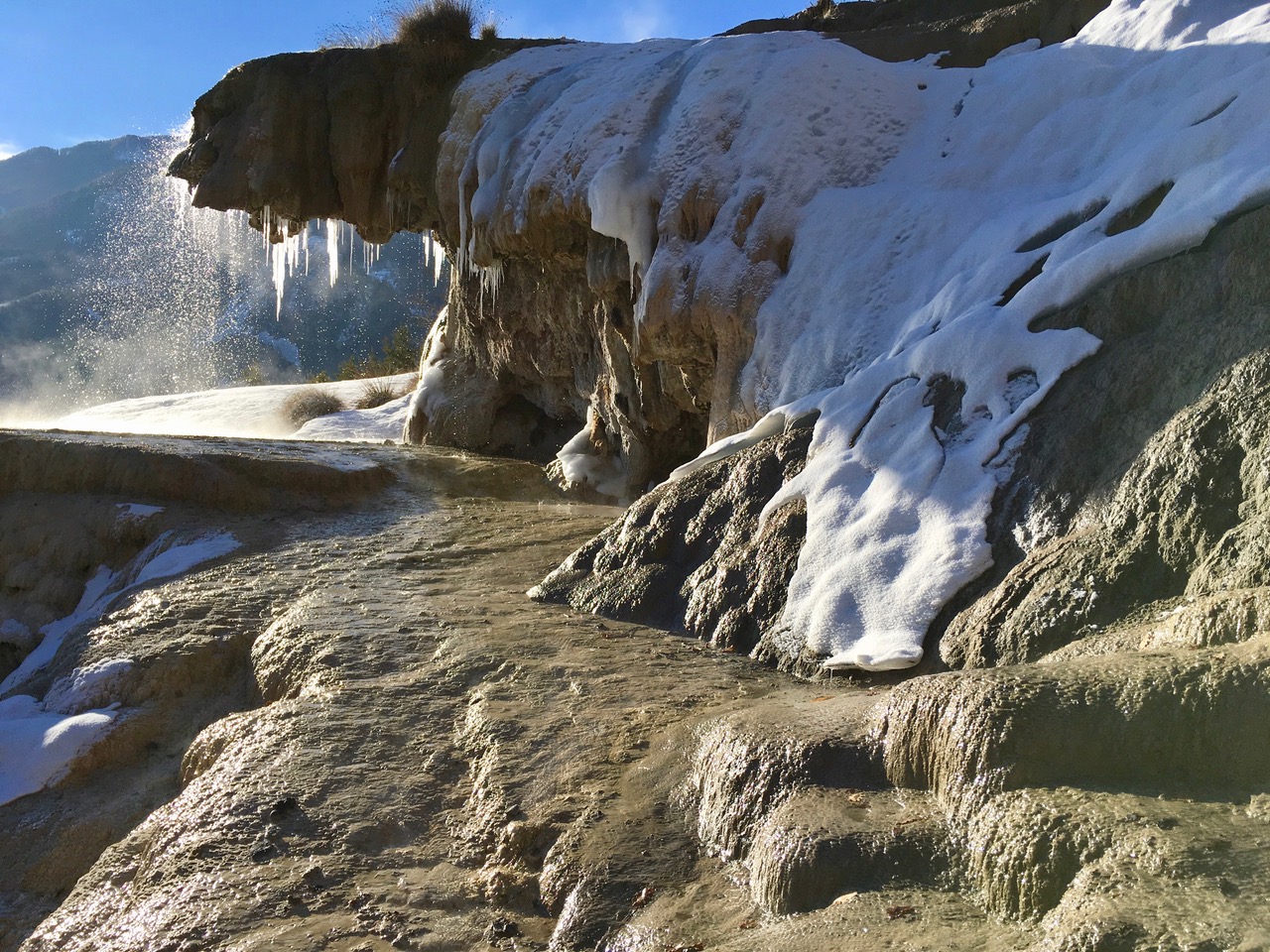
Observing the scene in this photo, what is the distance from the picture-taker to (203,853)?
3725 millimetres

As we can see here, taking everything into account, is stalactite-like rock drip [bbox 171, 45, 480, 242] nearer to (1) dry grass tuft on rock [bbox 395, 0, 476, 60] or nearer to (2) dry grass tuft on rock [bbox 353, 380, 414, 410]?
(1) dry grass tuft on rock [bbox 395, 0, 476, 60]

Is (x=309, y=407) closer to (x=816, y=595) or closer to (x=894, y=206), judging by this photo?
(x=894, y=206)

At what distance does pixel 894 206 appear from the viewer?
23.1 feet

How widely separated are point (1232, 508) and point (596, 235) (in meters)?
6.29

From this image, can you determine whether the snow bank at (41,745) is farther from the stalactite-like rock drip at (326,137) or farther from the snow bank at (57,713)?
the stalactite-like rock drip at (326,137)

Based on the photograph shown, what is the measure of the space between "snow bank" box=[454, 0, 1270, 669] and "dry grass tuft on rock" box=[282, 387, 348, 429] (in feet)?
18.7

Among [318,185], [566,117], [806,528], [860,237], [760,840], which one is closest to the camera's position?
[760,840]

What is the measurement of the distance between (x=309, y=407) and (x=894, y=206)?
418 inches

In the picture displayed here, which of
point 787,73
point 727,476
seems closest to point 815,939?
point 727,476

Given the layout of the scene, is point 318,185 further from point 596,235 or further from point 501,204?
point 596,235

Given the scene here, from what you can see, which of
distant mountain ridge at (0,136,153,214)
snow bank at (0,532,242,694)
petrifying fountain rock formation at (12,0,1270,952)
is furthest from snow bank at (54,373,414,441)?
distant mountain ridge at (0,136,153,214)

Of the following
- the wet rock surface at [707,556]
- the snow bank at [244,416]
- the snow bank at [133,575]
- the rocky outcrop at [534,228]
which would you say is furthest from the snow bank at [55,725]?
the snow bank at [244,416]

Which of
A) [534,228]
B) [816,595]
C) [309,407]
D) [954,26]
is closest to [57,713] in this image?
[816,595]

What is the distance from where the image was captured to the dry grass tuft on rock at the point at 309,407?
15516 mm
